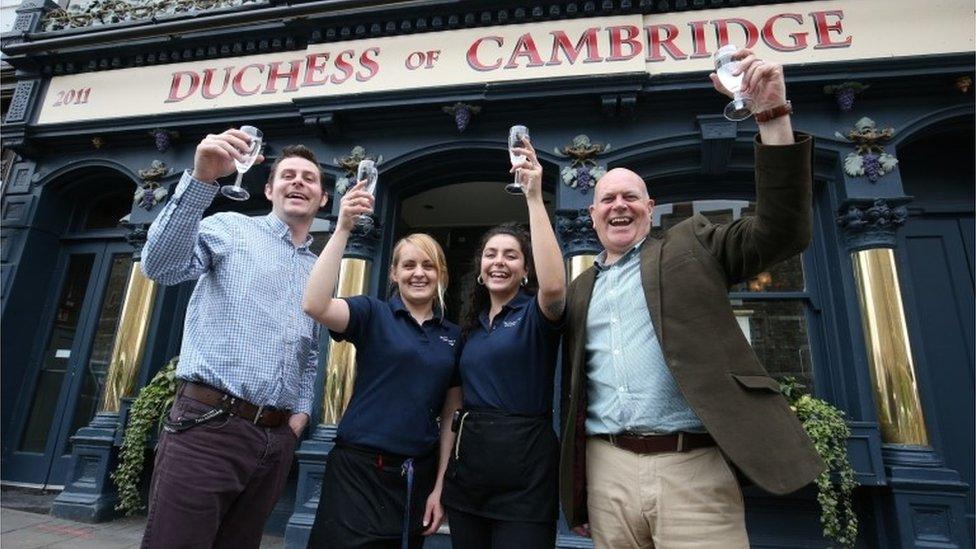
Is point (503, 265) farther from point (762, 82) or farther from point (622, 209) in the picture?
point (762, 82)

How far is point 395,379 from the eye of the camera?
213 centimetres

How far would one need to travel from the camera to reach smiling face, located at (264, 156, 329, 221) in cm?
232

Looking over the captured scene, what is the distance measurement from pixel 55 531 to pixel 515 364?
200 inches

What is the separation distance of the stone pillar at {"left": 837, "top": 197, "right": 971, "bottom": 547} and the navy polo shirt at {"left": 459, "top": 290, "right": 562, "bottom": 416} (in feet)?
12.0

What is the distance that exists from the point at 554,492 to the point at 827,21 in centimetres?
559

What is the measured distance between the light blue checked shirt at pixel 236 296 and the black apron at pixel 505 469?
2.59 feet

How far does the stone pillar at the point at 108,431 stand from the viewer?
5.04m

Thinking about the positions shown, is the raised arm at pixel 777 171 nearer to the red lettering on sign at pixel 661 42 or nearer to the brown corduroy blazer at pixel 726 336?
the brown corduroy blazer at pixel 726 336

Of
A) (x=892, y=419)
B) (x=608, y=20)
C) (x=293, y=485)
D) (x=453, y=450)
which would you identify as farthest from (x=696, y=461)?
(x=608, y=20)

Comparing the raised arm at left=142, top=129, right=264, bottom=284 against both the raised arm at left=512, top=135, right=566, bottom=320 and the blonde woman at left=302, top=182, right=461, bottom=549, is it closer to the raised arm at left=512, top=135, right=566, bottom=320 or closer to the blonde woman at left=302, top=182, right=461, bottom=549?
the blonde woman at left=302, top=182, right=461, bottom=549

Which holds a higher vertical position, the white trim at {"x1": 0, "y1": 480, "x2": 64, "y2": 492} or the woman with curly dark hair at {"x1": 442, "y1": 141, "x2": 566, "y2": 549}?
the woman with curly dark hair at {"x1": 442, "y1": 141, "x2": 566, "y2": 549}

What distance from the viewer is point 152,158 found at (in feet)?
20.6

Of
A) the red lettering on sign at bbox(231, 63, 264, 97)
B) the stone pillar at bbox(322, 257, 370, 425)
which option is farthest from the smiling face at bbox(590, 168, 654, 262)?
the red lettering on sign at bbox(231, 63, 264, 97)

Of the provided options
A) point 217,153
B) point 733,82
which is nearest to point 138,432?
point 217,153
